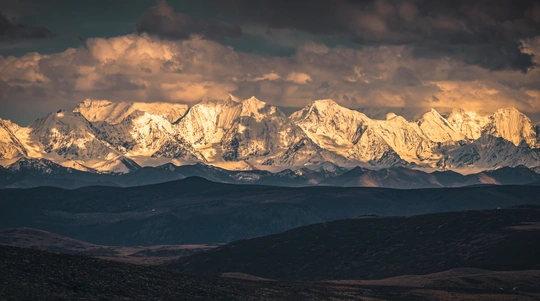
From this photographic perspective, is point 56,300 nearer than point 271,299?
Yes

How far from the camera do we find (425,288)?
15400 cm

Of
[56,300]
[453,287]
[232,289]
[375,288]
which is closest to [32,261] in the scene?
[56,300]

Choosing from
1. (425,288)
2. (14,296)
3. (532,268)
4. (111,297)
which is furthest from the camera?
(532,268)

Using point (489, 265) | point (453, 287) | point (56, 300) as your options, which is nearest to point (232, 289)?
point (56, 300)

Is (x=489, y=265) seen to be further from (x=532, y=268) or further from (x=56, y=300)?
(x=56, y=300)

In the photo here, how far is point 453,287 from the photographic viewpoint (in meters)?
157

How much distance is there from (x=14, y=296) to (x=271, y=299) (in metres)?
39.2

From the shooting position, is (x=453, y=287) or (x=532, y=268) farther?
(x=532, y=268)

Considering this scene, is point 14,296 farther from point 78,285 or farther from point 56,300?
point 78,285

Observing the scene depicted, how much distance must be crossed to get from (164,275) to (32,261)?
20.0m

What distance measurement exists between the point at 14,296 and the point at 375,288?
235 feet

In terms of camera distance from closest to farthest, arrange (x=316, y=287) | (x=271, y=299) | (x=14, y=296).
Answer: (x=14, y=296) < (x=271, y=299) < (x=316, y=287)

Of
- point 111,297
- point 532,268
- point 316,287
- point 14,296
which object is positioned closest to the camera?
point 14,296

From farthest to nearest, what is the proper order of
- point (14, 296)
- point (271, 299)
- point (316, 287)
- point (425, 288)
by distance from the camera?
point (425, 288) < point (316, 287) < point (271, 299) < point (14, 296)
